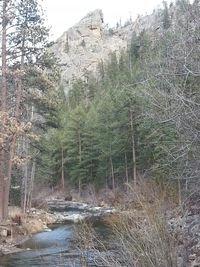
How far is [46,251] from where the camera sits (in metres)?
15.7

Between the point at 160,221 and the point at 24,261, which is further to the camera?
the point at 24,261

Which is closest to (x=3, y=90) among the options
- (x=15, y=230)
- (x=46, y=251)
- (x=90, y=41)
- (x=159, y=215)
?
(x=15, y=230)

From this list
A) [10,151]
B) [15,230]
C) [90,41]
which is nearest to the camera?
[10,151]

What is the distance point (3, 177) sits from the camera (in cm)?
2072

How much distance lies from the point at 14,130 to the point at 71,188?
122 ft

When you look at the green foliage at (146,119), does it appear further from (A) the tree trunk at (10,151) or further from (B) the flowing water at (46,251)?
(A) the tree trunk at (10,151)

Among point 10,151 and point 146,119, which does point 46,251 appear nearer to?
point 10,151

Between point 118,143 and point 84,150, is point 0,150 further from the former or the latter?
point 84,150

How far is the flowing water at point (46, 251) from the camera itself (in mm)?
12863

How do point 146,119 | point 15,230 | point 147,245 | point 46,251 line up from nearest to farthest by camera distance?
point 146,119
point 147,245
point 46,251
point 15,230

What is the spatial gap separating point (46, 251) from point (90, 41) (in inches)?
5877

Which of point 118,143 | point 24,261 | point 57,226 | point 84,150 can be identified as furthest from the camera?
point 84,150

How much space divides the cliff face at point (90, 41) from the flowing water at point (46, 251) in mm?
126400

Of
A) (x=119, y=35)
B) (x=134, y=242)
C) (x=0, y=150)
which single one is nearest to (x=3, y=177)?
(x=0, y=150)
